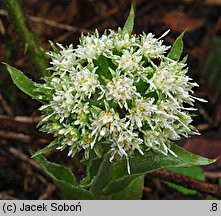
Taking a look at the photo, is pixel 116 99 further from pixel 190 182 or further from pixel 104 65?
pixel 190 182

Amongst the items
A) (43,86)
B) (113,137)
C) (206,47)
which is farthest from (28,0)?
(113,137)

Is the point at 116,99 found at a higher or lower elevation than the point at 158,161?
higher

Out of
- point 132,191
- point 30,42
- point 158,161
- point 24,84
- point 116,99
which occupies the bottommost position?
point 132,191

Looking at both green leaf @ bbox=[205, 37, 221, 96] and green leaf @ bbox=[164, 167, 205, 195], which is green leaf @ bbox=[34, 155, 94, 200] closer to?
green leaf @ bbox=[164, 167, 205, 195]

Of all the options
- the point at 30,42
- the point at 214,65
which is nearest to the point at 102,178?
the point at 30,42

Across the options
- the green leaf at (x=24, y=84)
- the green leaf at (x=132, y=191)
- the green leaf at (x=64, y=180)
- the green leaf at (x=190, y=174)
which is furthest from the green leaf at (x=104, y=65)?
the green leaf at (x=190, y=174)

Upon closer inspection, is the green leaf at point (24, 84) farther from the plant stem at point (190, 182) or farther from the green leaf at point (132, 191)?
the plant stem at point (190, 182)

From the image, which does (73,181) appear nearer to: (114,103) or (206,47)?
(114,103)
